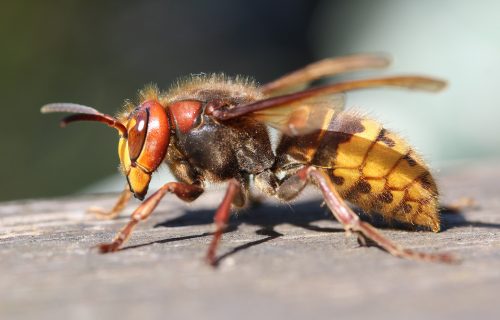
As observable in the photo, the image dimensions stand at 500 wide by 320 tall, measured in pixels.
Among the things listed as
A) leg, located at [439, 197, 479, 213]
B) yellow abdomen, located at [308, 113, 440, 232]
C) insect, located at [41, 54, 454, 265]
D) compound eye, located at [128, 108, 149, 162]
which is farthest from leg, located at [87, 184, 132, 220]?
leg, located at [439, 197, 479, 213]

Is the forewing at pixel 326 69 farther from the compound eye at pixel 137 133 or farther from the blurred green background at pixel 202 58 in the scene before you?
the blurred green background at pixel 202 58

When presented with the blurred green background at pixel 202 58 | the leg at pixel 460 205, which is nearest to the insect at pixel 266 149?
the leg at pixel 460 205

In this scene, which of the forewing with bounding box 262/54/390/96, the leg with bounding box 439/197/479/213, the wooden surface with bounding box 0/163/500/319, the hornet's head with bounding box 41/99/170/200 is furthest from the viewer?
the leg with bounding box 439/197/479/213

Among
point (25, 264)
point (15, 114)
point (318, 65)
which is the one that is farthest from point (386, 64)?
point (15, 114)

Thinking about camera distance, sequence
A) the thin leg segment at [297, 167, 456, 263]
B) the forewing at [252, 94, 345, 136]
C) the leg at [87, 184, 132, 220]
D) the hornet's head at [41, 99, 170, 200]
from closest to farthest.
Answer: the thin leg segment at [297, 167, 456, 263] < the forewing at [252, 94, 345, 136] < the hornet's head at [41, 99, 170, 200] < the leg at [87, 184, 132, 220]

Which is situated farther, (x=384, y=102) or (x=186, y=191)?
(x=384, y=102)

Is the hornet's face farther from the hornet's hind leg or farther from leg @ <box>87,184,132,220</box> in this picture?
the hornet's hind leg

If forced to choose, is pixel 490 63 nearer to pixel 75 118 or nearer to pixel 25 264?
pixel 75 118

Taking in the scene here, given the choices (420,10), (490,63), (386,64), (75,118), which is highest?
(420,10)
